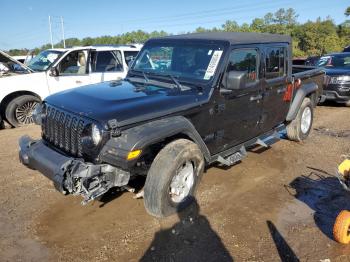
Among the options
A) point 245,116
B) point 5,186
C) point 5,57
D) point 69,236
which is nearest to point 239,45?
point 245,116

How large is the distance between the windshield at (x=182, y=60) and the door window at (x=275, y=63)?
45.2 inches

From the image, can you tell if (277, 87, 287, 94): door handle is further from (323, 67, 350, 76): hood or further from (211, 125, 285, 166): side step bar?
(323, 67, 350, 76): hood

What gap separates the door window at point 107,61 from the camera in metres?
8.77

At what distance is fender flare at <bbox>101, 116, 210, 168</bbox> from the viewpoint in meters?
3.30

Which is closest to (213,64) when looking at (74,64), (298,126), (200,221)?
(200,221)

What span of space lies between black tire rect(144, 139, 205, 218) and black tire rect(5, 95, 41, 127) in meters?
5.52

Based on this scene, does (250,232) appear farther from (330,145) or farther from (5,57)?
(5,57)

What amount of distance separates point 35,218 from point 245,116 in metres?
3.05

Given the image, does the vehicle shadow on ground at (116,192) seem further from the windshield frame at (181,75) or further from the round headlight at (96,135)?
the windshield frame at (181,75)

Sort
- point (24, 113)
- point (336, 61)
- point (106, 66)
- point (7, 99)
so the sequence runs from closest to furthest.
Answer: point (7, 99) → point (24, 113) → point (106, 66) → point (336, 61)

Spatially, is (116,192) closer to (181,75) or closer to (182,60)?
(181,75)

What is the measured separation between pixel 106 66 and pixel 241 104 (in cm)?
521

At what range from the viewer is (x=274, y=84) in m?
5.35

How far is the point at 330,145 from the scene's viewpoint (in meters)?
6.71
